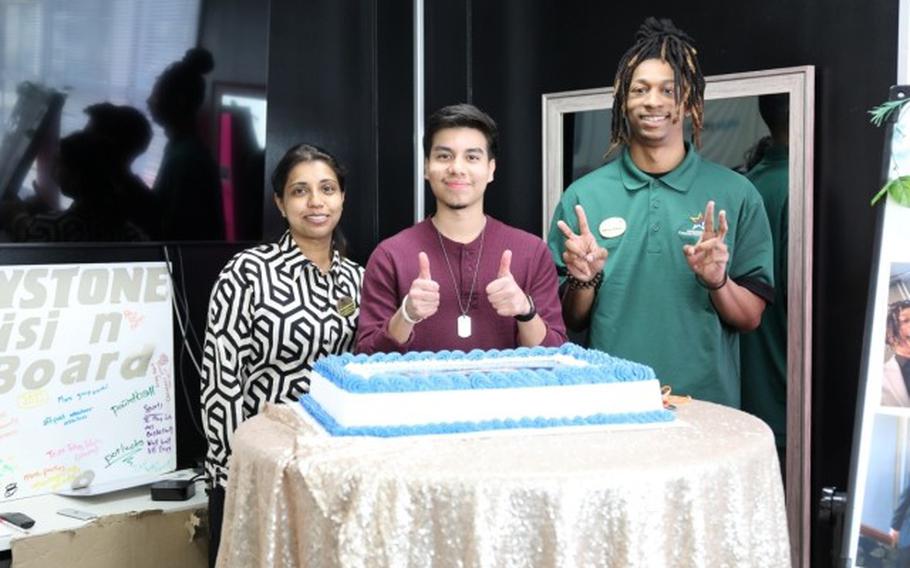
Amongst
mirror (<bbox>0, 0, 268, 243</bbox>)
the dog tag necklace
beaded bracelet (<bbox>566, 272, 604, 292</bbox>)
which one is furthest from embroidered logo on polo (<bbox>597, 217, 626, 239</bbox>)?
mirror (<bbox>0, 0, 268, 243</bbox>)

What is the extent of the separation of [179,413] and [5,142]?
3.38ft

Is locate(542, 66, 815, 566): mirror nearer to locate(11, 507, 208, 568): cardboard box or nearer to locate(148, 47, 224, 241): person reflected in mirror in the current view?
locate(148, 47, 224, 241): person reflected in mirror

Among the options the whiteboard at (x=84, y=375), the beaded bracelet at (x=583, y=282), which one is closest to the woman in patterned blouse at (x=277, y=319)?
the whiteboard at (x=84, y=375)

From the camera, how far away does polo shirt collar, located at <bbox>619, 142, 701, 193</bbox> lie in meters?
2.66

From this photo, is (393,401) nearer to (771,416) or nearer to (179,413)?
(771,416)

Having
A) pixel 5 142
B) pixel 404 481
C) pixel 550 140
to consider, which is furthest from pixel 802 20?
pixel 5 142

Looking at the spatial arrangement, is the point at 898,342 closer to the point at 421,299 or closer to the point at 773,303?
the point at 773,303

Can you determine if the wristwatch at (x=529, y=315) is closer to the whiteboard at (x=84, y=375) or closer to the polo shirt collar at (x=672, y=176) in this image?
the polo shirt collar at (x=672, y=176)

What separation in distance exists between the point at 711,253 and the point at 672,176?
36cm

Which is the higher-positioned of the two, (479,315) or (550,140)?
(550,140)

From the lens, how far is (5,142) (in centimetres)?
272

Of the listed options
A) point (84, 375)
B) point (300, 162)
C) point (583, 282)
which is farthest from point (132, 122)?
point (583, 282)

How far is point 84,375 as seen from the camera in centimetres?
291

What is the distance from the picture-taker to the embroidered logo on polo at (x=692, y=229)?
2.61m
